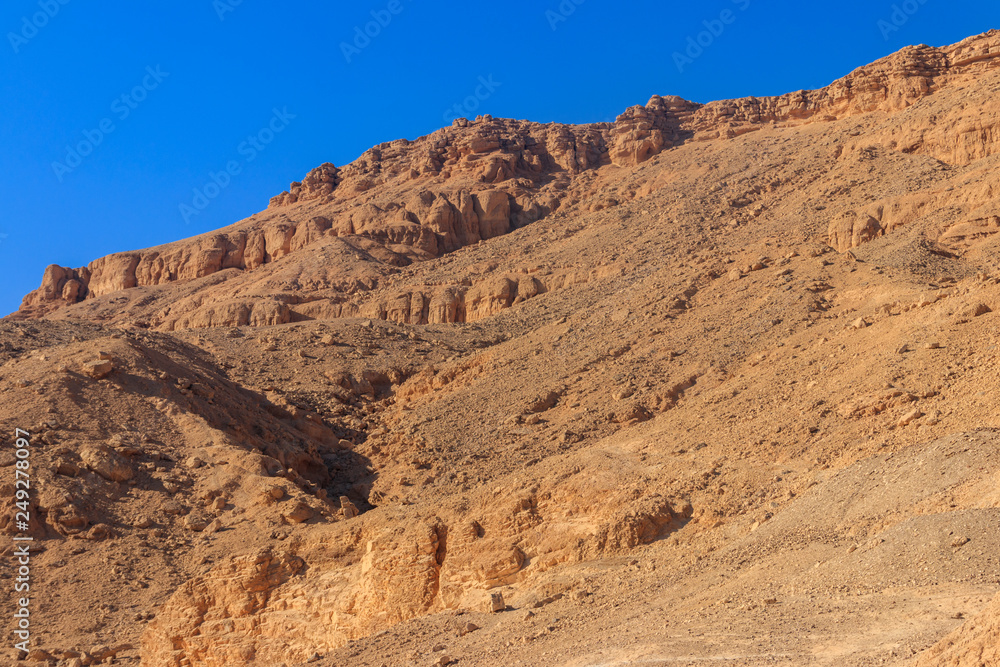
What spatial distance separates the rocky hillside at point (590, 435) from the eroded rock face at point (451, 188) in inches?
17.1

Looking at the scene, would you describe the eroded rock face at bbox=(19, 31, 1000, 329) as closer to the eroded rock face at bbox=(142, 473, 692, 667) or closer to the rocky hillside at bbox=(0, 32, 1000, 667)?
the rocky hillside at bbox=(0, 32, 1000, 667)

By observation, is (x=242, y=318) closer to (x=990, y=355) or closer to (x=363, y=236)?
(x=363, y=236)

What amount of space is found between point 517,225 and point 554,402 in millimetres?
30020

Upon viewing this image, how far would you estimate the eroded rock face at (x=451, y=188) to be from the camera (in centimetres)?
4728

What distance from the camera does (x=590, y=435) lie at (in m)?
23.2

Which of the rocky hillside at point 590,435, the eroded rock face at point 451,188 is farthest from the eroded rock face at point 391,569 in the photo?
the eroded rock face at point 451,188

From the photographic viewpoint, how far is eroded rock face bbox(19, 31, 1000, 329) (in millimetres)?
47281

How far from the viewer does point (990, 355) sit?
15.8 meters

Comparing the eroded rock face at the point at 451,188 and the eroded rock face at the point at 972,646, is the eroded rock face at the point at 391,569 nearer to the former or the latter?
the eroded rock face at the point at 972,646

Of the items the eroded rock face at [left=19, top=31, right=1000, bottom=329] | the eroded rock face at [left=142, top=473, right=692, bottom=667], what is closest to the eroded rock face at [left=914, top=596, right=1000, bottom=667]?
the eroded rock face at [left=142, top=473, right=692, bottom=667]

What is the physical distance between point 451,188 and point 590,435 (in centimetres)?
3715

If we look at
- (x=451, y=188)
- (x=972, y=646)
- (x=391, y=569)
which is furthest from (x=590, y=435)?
(x=451, y=188)

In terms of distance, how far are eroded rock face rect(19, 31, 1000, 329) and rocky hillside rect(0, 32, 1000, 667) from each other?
1.43ft

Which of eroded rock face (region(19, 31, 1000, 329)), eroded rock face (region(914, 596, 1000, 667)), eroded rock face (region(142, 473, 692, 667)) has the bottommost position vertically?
eroded rock face (region(914, 596, 1000, 667))
